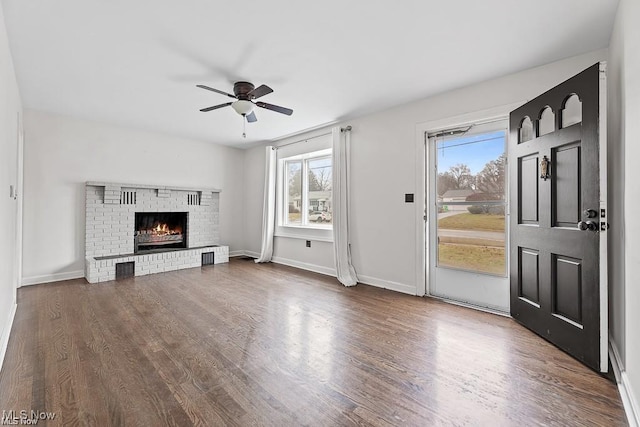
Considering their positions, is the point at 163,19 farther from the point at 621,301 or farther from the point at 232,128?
the point at 621,301

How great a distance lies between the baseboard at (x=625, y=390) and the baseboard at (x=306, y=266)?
3260 mm

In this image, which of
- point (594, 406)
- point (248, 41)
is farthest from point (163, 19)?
point (594, 406)

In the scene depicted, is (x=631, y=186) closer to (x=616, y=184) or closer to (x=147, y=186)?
(x=616, y=184)

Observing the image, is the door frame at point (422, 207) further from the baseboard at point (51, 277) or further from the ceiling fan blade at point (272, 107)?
the baseboard at point (51, 277)

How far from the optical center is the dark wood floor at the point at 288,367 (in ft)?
5.09

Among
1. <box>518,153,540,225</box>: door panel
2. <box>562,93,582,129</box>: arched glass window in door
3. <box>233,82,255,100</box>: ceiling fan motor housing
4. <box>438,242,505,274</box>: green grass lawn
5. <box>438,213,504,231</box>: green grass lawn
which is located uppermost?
<box>233,82,255,100</box>: ceiling fan motor housing

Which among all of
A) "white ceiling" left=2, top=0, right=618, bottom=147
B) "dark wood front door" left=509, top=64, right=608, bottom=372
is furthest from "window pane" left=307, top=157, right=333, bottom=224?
"dark wood front door" left=509, top=64, right=608, bottom=372

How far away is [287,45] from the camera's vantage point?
248cm

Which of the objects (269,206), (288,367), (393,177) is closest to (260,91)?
(393,177)

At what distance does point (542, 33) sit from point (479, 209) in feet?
5.57

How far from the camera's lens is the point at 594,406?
1610mm

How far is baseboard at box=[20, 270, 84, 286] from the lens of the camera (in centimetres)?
405

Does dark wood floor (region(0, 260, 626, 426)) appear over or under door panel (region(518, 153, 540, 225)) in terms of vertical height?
under

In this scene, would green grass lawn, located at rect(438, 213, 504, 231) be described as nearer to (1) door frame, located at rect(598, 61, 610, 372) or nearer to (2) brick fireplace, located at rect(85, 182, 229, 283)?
(1) door frame, located at rect(598, 61, 610, 372)
